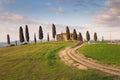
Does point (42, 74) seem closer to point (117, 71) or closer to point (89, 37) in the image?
point (117, 71)

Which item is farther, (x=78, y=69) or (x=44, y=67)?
(x=44, y=67)

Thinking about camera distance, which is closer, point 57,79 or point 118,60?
point 57,79

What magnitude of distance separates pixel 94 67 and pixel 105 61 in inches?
193

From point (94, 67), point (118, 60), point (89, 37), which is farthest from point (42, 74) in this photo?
point (89, 37)

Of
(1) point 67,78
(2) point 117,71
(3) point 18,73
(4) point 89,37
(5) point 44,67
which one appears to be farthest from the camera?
(4) point 89,37

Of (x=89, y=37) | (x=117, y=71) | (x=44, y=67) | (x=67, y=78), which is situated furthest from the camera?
(x=89, y=37)

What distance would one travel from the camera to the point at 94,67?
40969 mm

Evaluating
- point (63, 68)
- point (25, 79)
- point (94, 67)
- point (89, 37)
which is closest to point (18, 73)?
point (25, 79)

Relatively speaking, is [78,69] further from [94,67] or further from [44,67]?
[44,67]

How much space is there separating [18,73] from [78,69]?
10.8 metres

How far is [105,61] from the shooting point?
1768 inches

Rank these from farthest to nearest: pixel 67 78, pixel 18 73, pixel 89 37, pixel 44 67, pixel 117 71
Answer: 1. pixel 89 37
2. pixel 44 67
3. pixel 18 73
4. pixel 117 71
5. pixel 67 78

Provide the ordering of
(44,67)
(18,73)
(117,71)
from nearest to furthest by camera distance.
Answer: (117,71)
(18,73)
(44,67)

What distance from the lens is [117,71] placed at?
122 feet
